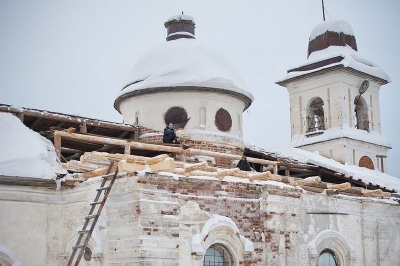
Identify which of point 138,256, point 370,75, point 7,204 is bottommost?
point 138,256

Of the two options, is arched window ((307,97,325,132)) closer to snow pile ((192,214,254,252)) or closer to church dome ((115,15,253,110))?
church dome ((115,15,253,110))

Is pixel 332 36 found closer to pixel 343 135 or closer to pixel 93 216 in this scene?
pixel 343 135

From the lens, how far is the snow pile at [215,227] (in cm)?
1367

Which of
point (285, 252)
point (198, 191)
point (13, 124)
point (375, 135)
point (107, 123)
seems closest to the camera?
point (198, 191)

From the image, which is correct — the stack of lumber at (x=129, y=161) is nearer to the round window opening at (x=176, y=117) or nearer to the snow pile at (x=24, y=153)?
the snow pile at (x=24, y=153)

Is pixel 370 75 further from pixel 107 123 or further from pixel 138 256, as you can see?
pixel 138 256

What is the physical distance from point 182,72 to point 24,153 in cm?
579

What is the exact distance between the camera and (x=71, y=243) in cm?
1464

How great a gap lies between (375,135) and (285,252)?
51.3 feet

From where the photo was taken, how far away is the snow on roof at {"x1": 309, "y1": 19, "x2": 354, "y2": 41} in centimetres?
3016

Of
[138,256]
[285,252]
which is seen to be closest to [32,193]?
[138,256]

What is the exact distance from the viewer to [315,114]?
99.9 feet

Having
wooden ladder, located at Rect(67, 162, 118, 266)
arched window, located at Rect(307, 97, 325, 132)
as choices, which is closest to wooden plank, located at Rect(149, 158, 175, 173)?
wooden ladder, located at Rect(67, 162, 118, 266)

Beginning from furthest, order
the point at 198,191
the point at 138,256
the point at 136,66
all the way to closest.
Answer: the point at 136,66 → the point at 198,191 → the point at 138,256
